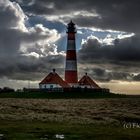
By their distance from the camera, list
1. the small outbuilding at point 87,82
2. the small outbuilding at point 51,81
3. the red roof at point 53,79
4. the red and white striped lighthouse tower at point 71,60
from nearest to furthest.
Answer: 1. the red and white striped lighthouse tower at point 71,60
2. the red roof at point 53,79
3. the small outbuilding at point 51,81
4. the small outbuilding at point 87,82

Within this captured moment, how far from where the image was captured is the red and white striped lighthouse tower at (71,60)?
104 meters

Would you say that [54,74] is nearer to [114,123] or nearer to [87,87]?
[87,87]

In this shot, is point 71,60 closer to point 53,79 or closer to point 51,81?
point 53,79

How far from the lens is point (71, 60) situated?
10394cm

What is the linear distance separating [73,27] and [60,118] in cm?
6359

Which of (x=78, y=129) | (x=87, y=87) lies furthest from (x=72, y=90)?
(x=78, y=129)

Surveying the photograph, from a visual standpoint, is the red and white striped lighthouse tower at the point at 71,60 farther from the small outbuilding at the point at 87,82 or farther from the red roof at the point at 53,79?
the small outbuilding at the point at 87,82

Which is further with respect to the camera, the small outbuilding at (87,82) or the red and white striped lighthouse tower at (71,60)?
the small outbuilding at (87,82)

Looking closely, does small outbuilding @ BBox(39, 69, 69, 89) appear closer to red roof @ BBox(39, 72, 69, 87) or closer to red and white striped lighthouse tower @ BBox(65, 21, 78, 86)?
red roof @ BBox(39, 72, 69, 87)

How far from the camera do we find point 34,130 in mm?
33500

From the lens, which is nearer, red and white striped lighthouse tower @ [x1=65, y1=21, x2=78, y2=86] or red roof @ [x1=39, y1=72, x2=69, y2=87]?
red and white striped lighthouse tower @ [x1=65, y1=21, x2=78, y2=86]

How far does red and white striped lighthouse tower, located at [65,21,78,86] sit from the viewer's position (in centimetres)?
10400

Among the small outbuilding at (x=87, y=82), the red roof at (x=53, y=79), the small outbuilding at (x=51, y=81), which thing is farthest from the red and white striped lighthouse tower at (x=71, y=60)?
the small outbuilding at (x=87, y=82)

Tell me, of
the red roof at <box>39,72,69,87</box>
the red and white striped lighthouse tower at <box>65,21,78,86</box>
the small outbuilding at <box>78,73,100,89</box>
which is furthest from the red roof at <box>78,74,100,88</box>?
the red and white striped lighthouse tower at <box>65,21,78,86</box>
